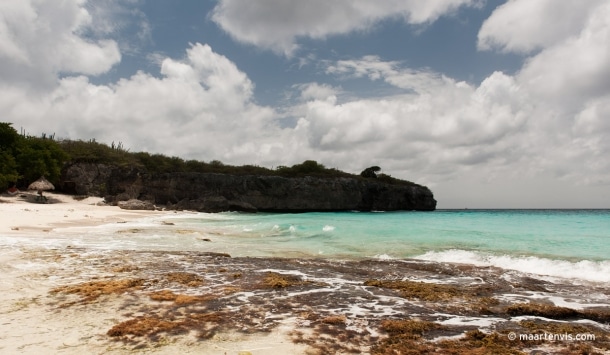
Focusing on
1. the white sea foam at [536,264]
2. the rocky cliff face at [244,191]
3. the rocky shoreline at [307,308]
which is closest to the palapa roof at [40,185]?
the rocky cliff face at [244,191]

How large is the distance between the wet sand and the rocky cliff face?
139 ft

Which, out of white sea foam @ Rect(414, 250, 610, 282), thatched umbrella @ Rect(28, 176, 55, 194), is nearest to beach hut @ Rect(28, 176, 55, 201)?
thatched umbrella @ Rect(28, 176, 55, 194)

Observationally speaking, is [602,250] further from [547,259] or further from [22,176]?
[22,176]

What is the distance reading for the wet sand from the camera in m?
4.66

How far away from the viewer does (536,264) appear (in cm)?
1141

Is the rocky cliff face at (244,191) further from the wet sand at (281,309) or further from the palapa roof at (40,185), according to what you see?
the wet sand at (281,309)

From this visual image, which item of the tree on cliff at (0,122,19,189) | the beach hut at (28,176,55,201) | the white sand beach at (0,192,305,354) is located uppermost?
the tree on cliff at (0,122,19,189)

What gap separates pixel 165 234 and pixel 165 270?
9.87 metres

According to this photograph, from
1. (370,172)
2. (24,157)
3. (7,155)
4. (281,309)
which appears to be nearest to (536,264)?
(281,309)

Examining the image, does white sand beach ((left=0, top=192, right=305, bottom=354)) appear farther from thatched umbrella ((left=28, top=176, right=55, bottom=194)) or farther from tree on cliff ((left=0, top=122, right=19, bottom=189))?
thatched umbrella ((left=28, top=176, right=55, bottom=194))

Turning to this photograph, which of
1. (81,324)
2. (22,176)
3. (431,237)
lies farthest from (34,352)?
(22,176)

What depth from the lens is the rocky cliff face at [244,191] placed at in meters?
52.2

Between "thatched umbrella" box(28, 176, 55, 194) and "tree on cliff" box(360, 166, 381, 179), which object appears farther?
"tree on cliff" box(360, 166, 381, 179)

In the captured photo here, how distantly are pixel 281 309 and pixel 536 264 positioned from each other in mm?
9377
